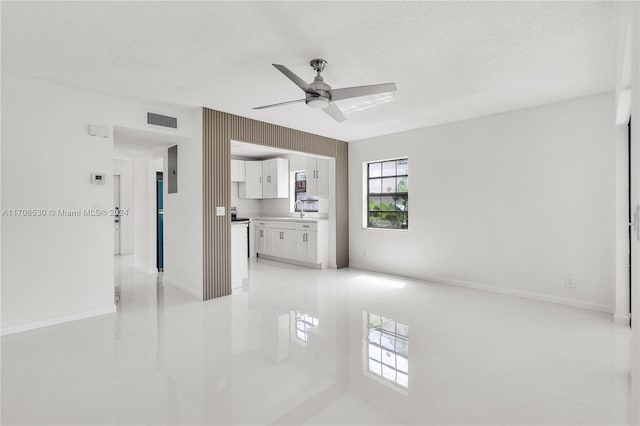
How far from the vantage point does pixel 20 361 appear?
98.7 inches

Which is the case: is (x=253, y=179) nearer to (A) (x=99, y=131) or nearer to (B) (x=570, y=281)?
(A) (x=99, y=131)

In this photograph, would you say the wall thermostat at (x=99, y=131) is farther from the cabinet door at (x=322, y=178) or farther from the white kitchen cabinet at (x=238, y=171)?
the white kitchen cabinet at (x=238, y=171)

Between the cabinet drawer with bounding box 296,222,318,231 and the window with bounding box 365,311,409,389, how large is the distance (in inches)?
112

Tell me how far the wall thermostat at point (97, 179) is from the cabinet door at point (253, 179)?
4304 millimetres

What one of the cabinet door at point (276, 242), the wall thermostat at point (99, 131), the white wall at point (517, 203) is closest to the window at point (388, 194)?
the white wall at point (517, 203)

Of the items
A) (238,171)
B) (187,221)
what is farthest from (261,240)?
(187,221)

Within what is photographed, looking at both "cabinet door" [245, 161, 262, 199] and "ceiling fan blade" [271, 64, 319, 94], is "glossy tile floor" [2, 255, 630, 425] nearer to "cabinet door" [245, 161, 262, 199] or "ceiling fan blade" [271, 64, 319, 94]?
"ceiling fan blade" [271, 64, 319, 94]

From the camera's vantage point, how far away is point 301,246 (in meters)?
6.43

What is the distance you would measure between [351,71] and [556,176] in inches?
113

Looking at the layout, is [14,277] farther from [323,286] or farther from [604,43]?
[604,43]

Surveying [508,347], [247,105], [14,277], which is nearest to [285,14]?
[247,105]

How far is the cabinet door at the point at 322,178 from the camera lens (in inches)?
251

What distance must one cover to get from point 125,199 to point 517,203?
25.8 feet

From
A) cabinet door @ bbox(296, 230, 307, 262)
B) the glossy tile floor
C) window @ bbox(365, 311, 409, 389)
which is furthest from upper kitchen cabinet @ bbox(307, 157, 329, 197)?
Answer: window @ bbox(365, 311, 409, 389)
